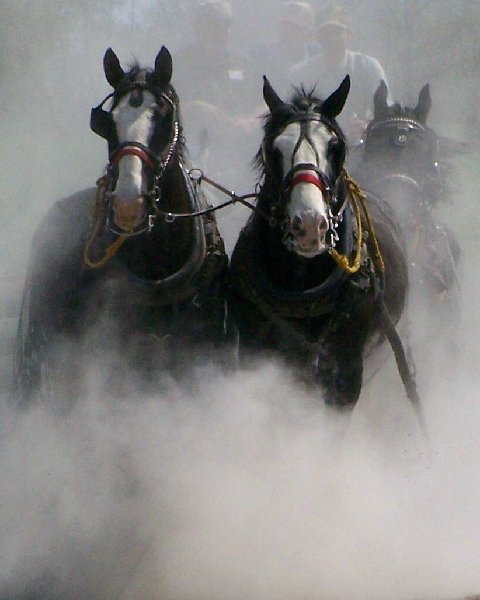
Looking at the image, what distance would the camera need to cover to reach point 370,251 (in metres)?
5.85

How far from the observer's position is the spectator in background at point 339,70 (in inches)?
375

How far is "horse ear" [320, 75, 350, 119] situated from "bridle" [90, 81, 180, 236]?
647 mm

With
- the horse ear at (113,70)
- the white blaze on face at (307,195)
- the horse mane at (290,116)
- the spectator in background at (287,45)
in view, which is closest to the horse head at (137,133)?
the horse ear at (113,70)

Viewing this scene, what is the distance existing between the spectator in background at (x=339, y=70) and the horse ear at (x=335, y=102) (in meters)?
3.67

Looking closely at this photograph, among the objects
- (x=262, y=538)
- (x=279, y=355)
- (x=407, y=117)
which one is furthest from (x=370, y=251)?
(x=407, y=117)

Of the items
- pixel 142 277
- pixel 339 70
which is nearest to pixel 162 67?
pixel 142 277

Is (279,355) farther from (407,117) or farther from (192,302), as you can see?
(407,117)

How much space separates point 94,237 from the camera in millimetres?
5734

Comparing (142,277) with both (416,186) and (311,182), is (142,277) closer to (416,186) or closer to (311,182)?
(311,182)

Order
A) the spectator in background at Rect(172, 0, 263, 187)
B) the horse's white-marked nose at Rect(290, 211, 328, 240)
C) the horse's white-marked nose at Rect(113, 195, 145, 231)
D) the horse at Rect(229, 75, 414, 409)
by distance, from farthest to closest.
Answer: the spectator in background at Rect(172, 0, 263, 187) < the horse at Rect(229, 75, 414, 409) < the horse's white-marked nose at Rect(113, 195, 145, 231) < the horse's white-marked nose at Rect(290, 211, 328, 240)

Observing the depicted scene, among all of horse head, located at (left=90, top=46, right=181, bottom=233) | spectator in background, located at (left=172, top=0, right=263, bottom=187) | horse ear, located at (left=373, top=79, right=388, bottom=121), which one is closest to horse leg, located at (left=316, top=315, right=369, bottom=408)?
horse head, located at (left=90, top=46, right=181, bottom=233)

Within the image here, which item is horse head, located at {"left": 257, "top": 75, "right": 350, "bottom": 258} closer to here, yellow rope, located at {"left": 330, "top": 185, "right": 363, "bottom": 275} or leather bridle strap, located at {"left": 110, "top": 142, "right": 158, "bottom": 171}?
yellow rope, located at {"left": 330, "top": 185, "right": 363, "bottom": 275}

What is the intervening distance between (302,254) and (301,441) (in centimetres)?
100

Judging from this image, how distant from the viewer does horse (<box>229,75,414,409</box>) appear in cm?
543
